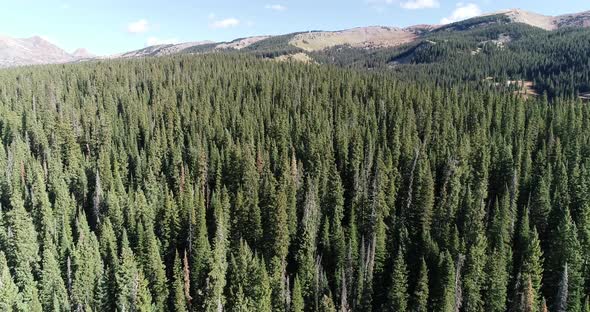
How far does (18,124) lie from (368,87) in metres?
123

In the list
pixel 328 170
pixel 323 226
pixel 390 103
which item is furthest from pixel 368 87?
pixel 323 226

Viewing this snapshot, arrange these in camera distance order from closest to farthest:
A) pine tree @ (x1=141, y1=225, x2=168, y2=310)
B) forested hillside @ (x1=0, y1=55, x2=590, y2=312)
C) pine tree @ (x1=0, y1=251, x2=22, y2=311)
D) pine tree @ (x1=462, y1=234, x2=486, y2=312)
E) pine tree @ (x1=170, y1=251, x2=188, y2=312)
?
pine tree @ (x1=0, y1=251, x2=22, y2=311) → pine tree @ (x1=462, y1=234, x2=486, y2=312) → pine tree @ (x1=170, y1=251, x2=188, y2=312) → forested hillside @ (x1=0, y1=55, x2=590, y2=312) → pine tree @ (x1=141, y1=225, x2=168, y2=310)

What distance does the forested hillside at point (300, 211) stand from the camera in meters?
62.5

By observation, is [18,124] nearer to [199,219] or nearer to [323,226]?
[199,219]

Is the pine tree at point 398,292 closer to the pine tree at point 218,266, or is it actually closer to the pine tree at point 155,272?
the pine tree at point 218,266

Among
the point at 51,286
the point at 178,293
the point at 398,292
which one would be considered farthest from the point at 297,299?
the point at 51,286

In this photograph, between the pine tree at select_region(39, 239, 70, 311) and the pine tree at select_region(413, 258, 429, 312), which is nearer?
the pine tree at select_region(413, 258, 429, 312)

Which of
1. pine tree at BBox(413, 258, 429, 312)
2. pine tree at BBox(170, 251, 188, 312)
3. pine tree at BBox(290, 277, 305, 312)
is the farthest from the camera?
pine tree at BBox(170, 251, 188, 312)

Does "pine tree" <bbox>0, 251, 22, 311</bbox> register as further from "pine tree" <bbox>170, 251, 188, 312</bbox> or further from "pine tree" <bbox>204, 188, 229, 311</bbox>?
"pine tree" <bbox>204, 188, 229, 311</bbox>

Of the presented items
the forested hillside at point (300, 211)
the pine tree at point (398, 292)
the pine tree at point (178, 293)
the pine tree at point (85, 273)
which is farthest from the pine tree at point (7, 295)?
the pine tree at point (398, 292)

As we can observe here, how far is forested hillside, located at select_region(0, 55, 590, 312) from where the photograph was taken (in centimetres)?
6253

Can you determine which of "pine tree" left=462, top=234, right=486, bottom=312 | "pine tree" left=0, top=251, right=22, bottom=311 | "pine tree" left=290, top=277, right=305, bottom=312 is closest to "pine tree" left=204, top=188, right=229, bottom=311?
"pine tree" left=290, top=277, right=305, bottom=312

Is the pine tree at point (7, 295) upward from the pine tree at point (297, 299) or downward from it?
upward

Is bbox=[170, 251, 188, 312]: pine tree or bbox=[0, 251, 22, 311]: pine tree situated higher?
bbox=[0, 251, 22, 311]: pine tree
